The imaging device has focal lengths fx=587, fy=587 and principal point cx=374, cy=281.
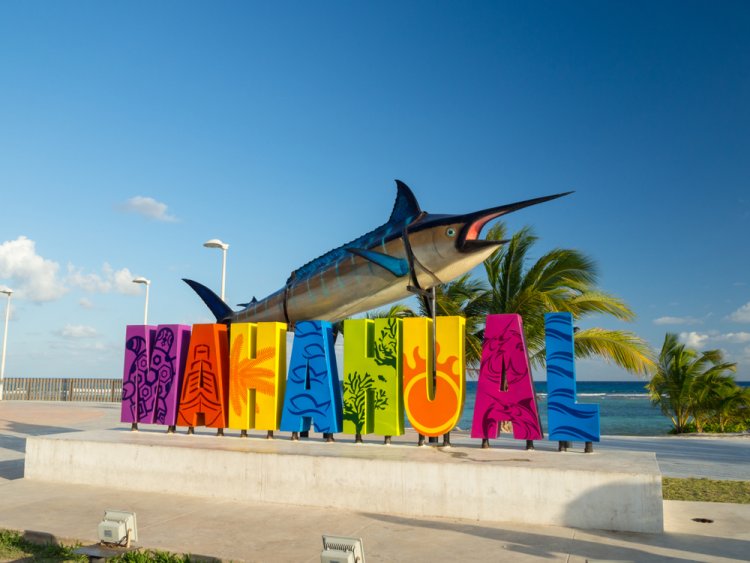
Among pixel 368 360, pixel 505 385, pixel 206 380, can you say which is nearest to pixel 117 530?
pixel 368 360

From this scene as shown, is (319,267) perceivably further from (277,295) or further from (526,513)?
(526,513)

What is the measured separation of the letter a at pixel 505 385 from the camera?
8.62 m

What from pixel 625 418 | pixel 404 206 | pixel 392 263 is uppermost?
pixel 404 206

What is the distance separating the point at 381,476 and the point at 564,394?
2872mm

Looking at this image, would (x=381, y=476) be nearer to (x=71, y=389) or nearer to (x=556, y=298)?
(x=556, y=298)

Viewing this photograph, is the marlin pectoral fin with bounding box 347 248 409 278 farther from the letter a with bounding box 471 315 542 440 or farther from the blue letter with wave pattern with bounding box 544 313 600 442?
the blue letter with wave pattern with bounding box 544 313 600 442

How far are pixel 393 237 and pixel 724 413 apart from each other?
20405 millimetres

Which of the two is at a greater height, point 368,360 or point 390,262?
point 390,262

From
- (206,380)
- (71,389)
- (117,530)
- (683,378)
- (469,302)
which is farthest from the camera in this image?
(71,389)

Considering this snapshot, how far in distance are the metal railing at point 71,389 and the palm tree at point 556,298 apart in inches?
1129

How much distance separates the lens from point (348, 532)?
23.1ft

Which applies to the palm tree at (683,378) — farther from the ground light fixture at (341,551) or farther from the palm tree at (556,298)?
the ground light fixture at (341,551)

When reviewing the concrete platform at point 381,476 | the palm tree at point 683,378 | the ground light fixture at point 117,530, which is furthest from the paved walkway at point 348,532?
the palm tree at point 683,378

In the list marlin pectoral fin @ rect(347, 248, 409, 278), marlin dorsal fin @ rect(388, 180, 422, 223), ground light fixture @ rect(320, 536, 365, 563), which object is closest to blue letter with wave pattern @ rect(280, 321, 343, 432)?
marlin pectoral fin @ rect(347, 248, 409, 278)
